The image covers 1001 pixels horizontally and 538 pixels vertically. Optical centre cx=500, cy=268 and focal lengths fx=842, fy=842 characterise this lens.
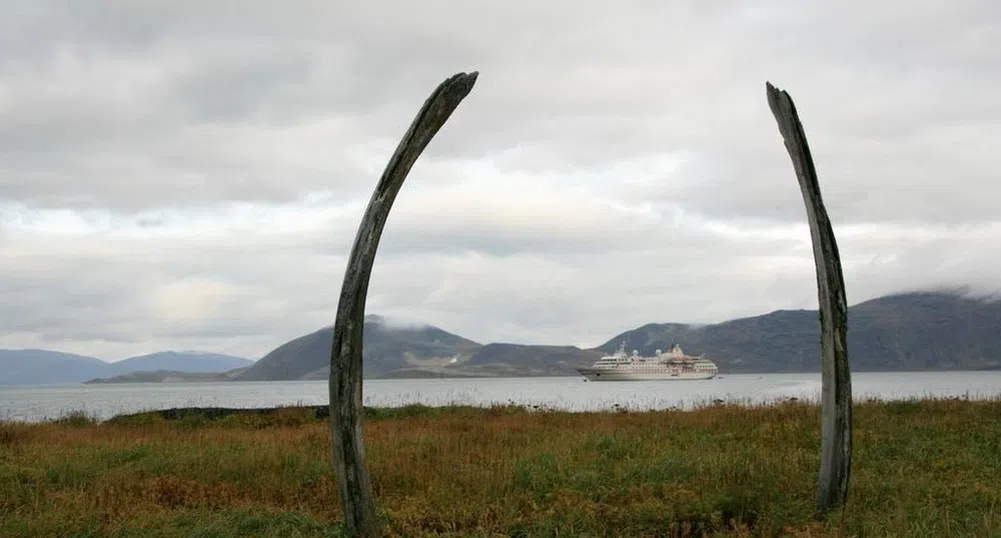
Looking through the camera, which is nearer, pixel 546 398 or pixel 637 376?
pixel 546 398

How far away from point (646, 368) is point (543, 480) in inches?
6937

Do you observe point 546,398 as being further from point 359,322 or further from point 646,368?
point 646,368

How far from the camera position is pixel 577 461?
1269cm

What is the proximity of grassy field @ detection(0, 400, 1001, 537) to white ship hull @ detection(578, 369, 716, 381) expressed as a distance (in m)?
160

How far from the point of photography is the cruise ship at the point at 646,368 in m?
178

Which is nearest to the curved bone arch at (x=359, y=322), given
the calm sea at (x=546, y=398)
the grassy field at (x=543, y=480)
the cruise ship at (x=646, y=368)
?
the grassy field at (x=543, y=480)

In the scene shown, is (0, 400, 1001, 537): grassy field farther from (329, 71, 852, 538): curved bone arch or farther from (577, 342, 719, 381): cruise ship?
(577, 342, 719, 381): cruise ship

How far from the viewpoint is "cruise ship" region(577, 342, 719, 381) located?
177875 millimetres

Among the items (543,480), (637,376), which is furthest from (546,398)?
(637,376)

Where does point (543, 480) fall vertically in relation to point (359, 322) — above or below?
below

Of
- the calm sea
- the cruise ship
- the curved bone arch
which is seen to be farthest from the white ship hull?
the curved bone arch

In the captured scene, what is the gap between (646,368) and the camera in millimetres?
183500

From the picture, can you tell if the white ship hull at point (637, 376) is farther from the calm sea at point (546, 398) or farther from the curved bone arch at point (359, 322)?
the curved bone arch at point (359, 322)

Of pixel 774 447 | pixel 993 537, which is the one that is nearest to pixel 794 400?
pixel 774 447
